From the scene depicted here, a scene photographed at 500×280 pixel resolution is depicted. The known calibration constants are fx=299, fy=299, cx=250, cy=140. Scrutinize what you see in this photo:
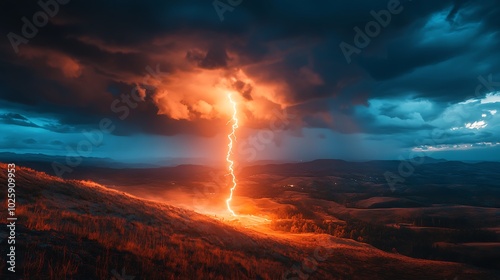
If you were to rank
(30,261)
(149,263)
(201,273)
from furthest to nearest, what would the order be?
(201,273), (149,263), (30,261)

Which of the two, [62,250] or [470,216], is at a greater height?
[62,250]

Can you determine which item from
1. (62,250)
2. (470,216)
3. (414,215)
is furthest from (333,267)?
(470,216)

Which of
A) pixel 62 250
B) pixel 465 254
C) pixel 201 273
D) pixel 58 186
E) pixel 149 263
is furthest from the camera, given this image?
pixel 465 254

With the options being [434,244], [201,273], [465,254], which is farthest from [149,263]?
[434,244]

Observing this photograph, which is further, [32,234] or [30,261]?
[32,234]

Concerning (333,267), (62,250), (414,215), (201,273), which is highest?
(62,250)

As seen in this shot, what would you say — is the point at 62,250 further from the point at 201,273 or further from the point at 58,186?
the point at 58,186

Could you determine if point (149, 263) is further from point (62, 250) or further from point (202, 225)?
point (202, 225)
